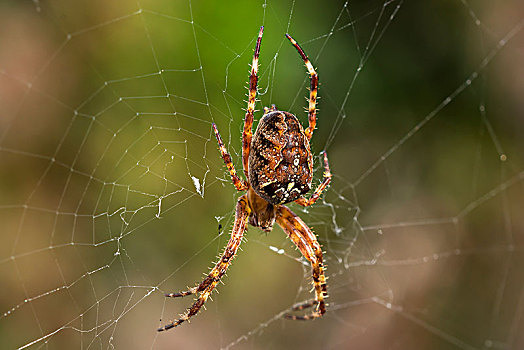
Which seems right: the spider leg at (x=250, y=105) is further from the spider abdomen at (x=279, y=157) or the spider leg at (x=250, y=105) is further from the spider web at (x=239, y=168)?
the spider web at (x=239, y=168)

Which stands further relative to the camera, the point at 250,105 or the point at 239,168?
the point at 239,168

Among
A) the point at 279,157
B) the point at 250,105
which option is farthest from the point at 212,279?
the point at 250,105

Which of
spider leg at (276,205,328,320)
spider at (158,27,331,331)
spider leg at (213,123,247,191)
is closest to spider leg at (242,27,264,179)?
spider at (158,27,331,331)

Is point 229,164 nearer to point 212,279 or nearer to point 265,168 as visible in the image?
point 265,168

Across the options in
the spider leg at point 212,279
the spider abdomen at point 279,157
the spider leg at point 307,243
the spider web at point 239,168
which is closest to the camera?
the spider abdomen at point 279,157

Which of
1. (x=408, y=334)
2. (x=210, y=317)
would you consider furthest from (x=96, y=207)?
(x=408, y=334)

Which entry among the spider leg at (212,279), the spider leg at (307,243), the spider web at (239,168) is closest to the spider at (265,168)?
the spider leg at (212,279)
